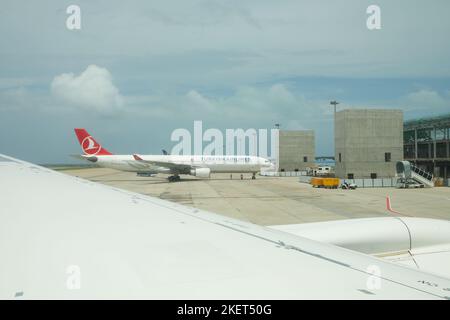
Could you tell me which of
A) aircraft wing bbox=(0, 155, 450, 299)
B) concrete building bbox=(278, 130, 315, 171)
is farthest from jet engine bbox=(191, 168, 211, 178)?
concrete building bbox=(278, 130, 315, 171)

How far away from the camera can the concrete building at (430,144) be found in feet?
161

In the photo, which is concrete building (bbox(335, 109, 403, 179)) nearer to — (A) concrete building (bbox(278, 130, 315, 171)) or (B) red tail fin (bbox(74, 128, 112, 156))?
A: (B) red tail fin (bbox(74, 128, 112, 156))

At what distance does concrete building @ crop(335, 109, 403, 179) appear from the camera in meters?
38.2

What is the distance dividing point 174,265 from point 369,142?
129 feet

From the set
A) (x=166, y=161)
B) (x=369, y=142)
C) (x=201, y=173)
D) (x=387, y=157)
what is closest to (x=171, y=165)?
(x=166, y=161)

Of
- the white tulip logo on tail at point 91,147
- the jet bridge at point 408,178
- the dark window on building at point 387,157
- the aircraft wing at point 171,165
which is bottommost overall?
the jet bridge at point 408,178

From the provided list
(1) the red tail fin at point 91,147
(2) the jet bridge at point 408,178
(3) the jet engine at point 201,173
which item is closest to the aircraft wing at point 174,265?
(2) the jet bridge at point 408,178

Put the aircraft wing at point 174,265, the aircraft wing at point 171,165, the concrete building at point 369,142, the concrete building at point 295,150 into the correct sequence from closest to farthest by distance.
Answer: the aircraft wing at point 174,265 → the concrete building at point 369,142 → the aircraft wing at point 171,165 → the concrete building at point 295,150

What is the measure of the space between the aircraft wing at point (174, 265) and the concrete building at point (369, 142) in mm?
36879

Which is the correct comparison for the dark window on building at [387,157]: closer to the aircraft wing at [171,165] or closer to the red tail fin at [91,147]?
the aircraft wing at [171,165]

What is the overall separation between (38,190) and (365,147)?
37194 millimetres

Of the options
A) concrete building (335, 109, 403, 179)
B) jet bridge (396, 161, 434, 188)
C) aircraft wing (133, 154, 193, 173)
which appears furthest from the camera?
aircraft wing (133, 154, 193, 173)

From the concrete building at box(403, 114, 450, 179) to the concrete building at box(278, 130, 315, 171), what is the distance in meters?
19.6
